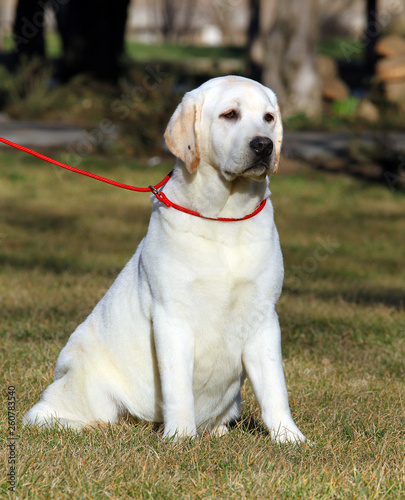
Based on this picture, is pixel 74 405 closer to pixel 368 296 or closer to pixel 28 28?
pixel 368 296

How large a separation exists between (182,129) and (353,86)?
2359 cm

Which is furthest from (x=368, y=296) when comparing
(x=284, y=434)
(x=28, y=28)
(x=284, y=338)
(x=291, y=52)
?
(x=28, y=28)

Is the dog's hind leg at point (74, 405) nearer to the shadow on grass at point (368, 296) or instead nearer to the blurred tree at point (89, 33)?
the shadow on grass at point (368, 296)

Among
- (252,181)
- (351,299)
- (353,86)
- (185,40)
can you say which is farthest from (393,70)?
(185,40)

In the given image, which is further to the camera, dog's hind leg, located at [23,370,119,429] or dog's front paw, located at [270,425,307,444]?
dog's hind leg, located at [23,370,119,429]

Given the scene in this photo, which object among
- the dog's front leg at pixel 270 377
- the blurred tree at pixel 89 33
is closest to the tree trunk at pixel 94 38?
the blurred tree at pixel 89 33

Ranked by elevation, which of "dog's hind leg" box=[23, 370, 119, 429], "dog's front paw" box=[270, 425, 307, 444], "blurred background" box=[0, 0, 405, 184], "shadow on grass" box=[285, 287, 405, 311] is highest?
"dog's front paw" box=[270, 425, 307, 444]

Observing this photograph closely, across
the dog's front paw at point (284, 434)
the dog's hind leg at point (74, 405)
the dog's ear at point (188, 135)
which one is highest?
the dog's ear at point (188, 135)

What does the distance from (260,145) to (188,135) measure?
33 cm

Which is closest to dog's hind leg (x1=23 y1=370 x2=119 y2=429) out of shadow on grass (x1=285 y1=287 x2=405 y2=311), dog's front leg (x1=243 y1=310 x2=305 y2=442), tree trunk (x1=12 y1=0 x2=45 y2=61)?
dog's front leg (x1=243 y1=310 x2=305 y2=442)

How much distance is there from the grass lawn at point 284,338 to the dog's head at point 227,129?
1.17m

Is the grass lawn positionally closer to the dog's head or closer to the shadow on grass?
the shadow on grass

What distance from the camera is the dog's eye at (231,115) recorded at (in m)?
3.23

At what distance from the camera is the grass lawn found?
283 cm
